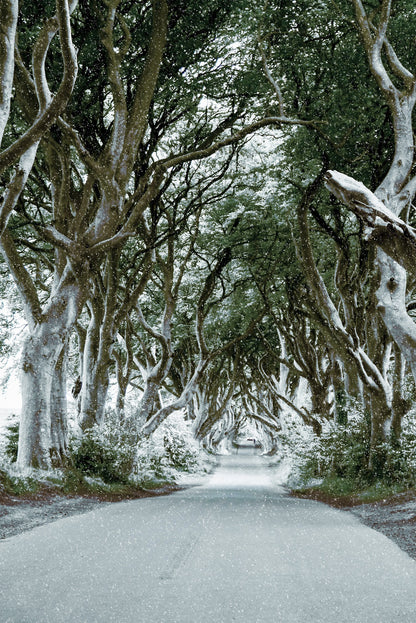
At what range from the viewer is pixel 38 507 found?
342 inches

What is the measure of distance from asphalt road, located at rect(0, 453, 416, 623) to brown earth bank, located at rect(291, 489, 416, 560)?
266 millimetres

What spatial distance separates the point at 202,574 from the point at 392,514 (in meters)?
5.51

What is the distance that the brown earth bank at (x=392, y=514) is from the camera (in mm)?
6981

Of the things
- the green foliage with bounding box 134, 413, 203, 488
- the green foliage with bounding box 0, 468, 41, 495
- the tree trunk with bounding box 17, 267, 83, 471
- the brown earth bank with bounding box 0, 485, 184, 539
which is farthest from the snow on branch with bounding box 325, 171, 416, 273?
the green foliage with bounding box 134, 413, 203, 488

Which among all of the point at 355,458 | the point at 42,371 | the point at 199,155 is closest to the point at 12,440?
the point at 42,371

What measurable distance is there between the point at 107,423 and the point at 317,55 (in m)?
10.2

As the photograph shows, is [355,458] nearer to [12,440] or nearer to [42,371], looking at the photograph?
[42,371]

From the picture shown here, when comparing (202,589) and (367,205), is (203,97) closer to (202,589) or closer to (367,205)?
(367,205)

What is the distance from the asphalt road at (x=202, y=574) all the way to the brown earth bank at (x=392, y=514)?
27cm

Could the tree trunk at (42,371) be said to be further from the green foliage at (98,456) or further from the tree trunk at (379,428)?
the tree trunk at (379,428)

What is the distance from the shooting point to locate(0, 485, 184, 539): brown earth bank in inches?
284

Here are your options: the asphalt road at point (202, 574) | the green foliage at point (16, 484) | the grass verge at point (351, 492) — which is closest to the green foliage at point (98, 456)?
the green foliage at point (16, 484)

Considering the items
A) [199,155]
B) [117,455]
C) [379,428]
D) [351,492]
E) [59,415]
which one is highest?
[199,155]

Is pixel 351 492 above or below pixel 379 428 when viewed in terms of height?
below
